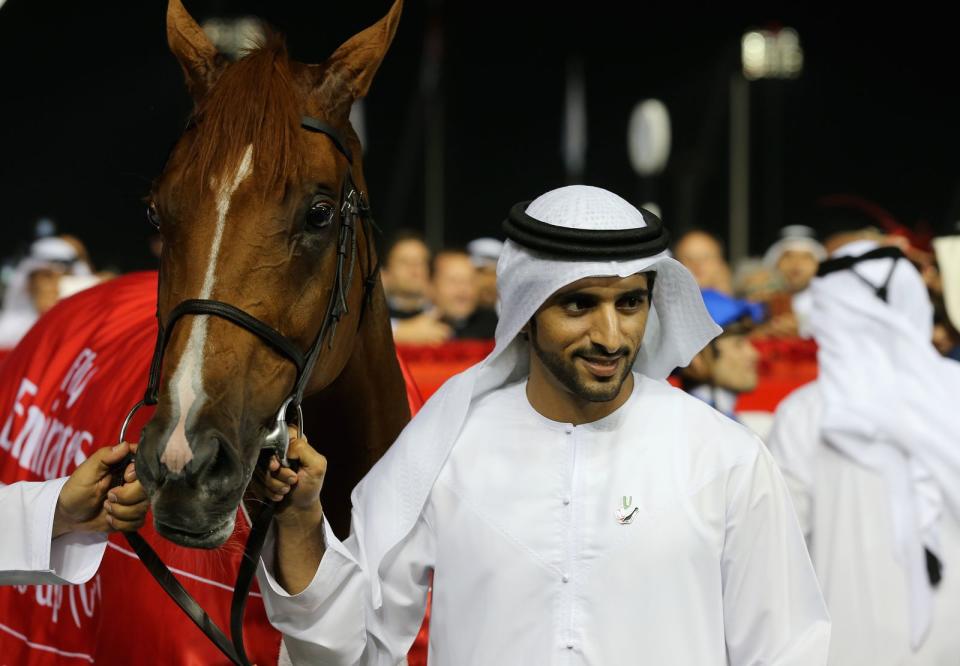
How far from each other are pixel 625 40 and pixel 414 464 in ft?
46.1

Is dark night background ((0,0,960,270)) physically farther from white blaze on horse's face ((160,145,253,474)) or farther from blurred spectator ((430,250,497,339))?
white blaze on horse's face ((160,145,253,474))

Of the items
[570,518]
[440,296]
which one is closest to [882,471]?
[570,518]

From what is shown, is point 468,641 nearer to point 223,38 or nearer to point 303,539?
point 303,539

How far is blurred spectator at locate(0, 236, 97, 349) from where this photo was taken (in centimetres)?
937

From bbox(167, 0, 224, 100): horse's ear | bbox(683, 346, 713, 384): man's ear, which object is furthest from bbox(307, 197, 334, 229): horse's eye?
bbox(683, 346, 713, 384): man's ear

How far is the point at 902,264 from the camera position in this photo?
497 cm

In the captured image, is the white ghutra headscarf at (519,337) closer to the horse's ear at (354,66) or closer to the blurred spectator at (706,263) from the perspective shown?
the horse's ear at (354,66)

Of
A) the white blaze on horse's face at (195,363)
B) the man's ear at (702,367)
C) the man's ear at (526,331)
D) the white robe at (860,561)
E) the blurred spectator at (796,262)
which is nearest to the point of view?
the white blaze on horse's face at (195,363)

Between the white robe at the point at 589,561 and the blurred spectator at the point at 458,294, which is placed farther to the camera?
the blurred spectator at the point at 458,294

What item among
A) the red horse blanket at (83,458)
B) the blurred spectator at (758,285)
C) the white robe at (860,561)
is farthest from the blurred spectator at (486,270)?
the red horse blanket at (83,458)

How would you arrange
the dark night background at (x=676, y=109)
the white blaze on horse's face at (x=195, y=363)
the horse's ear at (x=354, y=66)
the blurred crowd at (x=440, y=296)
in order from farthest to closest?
the dark night background at (x=676, y=109)
the blurred crowd at (x=440, y=296)
the horse's ear at (x=354, y=66)
the white blaze on horse's face at (x=195, y=363)

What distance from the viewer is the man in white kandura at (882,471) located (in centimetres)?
469

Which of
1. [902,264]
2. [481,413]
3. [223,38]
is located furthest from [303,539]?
[223,38]

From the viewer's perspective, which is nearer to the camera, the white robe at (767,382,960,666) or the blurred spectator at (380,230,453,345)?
the white robe at (767,382,960,666)
